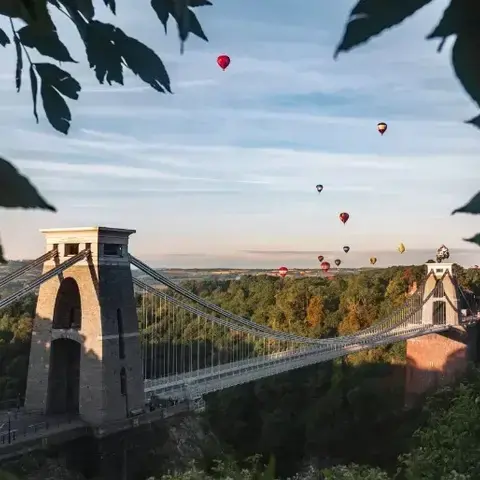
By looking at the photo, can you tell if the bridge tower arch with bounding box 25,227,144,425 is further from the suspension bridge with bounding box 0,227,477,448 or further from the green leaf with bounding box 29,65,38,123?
the green leaf with bounding box 29,65,38,123

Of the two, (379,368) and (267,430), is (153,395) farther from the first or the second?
→ (379,368)

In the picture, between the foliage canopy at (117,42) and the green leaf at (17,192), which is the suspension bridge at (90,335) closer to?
the foliage canopy at (117,42)

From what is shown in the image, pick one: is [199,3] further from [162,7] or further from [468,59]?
[468,59]

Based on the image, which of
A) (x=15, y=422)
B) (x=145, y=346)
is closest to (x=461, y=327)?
(x=145, y=346)

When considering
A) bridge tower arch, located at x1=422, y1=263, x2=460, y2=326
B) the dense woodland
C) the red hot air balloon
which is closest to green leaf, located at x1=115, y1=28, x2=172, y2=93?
the dense woodland

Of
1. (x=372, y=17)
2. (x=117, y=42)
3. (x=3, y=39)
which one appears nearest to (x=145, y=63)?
(x=117, y=42)

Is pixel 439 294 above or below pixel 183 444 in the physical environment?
above

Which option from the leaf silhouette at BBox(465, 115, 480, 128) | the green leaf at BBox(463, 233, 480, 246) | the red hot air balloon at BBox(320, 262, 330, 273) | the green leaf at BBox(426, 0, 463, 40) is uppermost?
→ the green leaf at BBox(426, 0, 463, 40)
